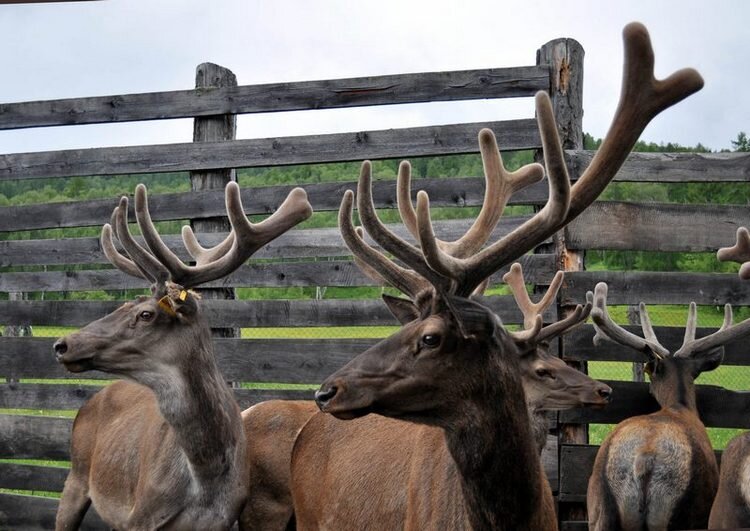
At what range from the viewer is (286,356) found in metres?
6.65

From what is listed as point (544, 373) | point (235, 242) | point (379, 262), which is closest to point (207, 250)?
point (235, 242)

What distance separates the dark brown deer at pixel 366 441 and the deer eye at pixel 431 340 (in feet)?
2.52

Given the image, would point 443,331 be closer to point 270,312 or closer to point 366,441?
point 366,441

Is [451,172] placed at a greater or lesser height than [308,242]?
greater

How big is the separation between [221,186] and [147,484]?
8.38 ft

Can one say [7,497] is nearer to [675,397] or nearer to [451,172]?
[675,397]

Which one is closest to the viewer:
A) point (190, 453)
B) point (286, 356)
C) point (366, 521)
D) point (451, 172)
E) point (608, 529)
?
point (366, 521)

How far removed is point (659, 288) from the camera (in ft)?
20.4

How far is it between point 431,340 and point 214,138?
166 inches

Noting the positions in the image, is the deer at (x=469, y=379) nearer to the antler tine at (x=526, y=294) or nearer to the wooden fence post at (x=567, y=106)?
the antler tine at (x=526, y=294)

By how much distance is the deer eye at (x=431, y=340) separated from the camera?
342 cm

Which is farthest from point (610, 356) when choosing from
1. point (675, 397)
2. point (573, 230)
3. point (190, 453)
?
point (190, 453)

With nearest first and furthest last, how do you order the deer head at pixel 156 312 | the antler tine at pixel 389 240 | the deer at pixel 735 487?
the antler tine at pixel 389 240, the deer at pixel 735 487, the deer head at pixel 156 312

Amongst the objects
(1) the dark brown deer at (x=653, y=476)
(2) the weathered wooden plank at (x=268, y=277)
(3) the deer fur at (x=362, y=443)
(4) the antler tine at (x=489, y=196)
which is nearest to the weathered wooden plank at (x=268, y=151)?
(2) the weathered wooden plank at (x=268, y=277)
